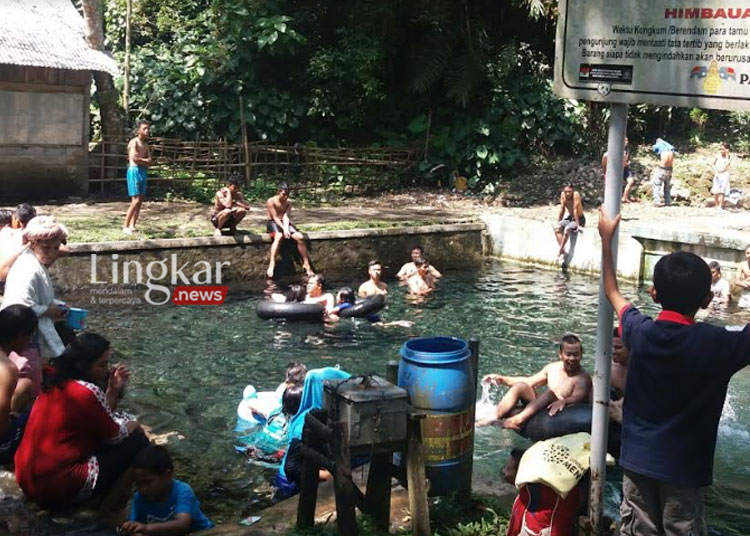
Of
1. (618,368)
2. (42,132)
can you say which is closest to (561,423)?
(618,368)

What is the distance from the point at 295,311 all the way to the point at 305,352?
1382 mm

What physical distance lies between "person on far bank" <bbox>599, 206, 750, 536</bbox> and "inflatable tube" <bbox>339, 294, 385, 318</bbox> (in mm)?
9758

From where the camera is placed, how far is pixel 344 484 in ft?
17.4

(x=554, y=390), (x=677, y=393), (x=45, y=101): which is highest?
(x=45, y=101)

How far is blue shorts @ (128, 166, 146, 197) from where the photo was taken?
16078 millimetres

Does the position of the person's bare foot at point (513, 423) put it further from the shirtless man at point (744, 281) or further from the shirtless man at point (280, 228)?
the shirtless man at point (280, 228)

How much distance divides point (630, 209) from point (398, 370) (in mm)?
16398

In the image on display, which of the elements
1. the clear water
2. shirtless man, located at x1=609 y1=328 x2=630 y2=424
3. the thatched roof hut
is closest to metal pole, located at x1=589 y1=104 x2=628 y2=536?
the clear water

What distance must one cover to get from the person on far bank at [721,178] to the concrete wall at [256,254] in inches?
225

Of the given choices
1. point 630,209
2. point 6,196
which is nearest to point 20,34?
point 6,196

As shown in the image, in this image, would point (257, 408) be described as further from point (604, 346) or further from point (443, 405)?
point (604, 346)

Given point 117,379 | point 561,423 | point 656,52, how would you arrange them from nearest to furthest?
point 656,52, point 117,379, point 561,423

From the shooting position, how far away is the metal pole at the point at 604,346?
4.74 m

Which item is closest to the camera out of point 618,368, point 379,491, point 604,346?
point 604,346
